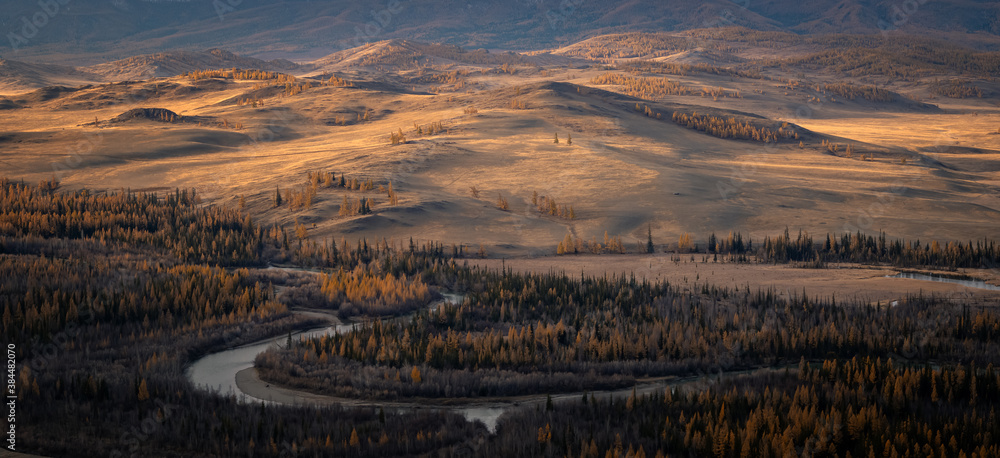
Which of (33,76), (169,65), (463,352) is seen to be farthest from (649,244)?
(169,65)

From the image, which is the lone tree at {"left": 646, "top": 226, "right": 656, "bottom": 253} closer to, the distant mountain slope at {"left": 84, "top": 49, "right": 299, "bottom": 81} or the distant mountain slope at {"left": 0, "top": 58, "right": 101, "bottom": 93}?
the distant mountain slope at {"left": 0, "top": 58, "right": 101, "bottom": 93}

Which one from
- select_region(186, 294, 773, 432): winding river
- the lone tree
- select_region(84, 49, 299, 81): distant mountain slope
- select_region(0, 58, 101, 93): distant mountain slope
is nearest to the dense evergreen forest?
select_region(186, 294, 773, 432): winding river

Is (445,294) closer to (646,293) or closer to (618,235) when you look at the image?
(646,293)

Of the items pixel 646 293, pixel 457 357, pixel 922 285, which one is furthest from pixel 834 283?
pixel 457 357

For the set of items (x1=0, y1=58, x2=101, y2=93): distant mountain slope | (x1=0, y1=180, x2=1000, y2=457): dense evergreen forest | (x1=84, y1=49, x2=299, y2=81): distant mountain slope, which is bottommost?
(x1=0, y1=180, x2=1000, y2=457): dense evergreen forest

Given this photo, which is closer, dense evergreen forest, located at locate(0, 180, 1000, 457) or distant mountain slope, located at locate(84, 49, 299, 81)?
dense evergreen forest, located at locate(0, 180, 1000, 457)
